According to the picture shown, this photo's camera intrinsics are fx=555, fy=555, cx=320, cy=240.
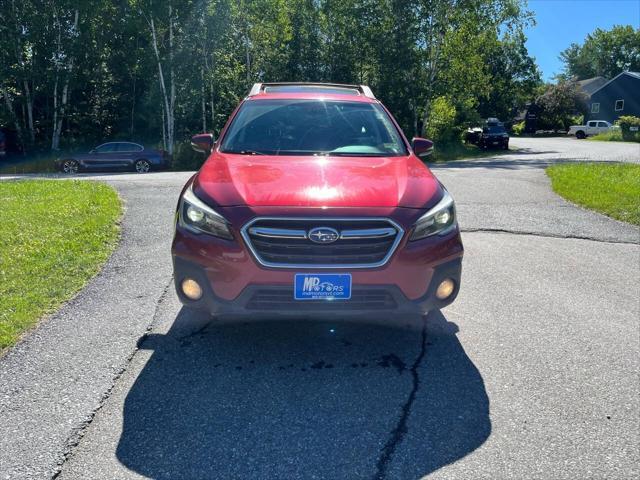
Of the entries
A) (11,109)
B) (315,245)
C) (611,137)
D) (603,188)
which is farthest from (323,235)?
(611,137)

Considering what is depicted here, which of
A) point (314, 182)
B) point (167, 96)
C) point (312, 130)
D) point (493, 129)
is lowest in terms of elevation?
point (493, 129)

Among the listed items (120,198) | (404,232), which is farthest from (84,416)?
(120,198)

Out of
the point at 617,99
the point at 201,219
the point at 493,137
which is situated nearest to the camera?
the point at 201,219

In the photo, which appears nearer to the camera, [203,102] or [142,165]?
[142,165]

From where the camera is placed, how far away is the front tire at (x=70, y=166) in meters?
23.1

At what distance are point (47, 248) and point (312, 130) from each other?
3.35 metres

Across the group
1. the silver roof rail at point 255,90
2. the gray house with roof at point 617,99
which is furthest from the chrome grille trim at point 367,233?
the gray house with roof at point 617,99

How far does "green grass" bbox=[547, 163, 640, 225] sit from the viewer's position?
371 inches

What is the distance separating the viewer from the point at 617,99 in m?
64.8

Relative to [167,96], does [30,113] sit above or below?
below

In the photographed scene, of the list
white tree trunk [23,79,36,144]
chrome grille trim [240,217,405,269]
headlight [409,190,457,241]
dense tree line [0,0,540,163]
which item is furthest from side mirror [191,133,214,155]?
white tree trunk [23,79,36,144]

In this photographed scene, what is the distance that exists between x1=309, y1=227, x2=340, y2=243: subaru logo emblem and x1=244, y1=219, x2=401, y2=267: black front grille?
23 mm

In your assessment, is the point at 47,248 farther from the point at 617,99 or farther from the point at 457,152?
the point at 617,99

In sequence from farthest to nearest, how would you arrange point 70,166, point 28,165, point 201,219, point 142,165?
point 28,165 < point 142,165 < point 70,166 < point 201,219
